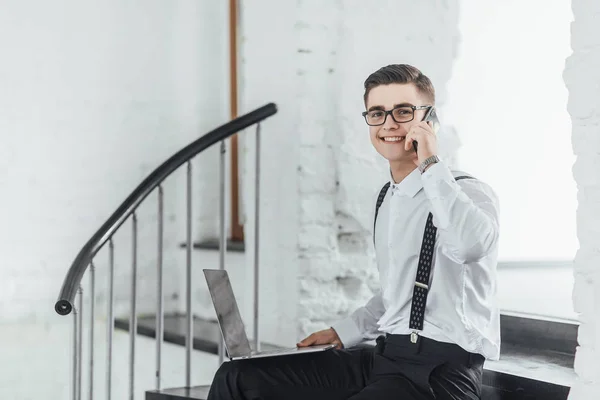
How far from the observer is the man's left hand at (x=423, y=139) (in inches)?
77.2

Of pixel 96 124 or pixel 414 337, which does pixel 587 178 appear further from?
pixel 96 124

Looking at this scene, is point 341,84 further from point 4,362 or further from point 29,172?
point 4,362

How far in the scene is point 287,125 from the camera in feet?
10.4

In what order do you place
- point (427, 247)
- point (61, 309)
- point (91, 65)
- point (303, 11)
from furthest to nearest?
1. point (91, 65)
2. point (303, 11)
3. point (61, 309)
4. point (427, 247)

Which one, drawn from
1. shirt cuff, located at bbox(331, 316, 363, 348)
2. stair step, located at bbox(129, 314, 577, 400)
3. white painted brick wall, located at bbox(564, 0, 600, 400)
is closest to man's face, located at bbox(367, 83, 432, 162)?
white painted brick wall, located at bbox(564, 0, 600, 400)

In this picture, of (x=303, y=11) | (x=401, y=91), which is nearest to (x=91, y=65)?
(x=303, y=11)

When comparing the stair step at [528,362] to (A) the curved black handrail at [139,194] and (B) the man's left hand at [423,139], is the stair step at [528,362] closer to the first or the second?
(A) the curved black handrail at [139,194]

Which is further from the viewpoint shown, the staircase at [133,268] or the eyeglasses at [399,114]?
the staircase at [133,268]

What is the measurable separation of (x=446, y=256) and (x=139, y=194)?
131cm

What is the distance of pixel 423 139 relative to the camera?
1.98 meters

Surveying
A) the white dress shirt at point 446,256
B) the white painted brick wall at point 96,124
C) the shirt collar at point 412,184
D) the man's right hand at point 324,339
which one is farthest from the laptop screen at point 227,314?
the white painted brick wall at point 96,124

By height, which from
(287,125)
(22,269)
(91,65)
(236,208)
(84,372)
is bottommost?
(84,372)

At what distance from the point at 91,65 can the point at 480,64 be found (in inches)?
71.6

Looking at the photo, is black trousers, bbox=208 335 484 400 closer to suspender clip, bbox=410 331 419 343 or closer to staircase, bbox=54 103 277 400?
suspender clip, bbox=410 331 419 343
